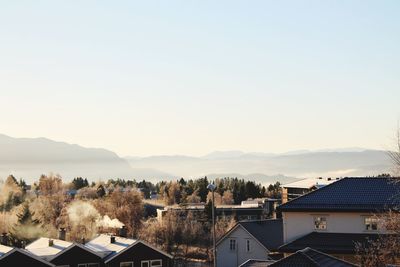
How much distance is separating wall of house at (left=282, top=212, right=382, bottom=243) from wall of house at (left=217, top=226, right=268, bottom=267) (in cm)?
1349

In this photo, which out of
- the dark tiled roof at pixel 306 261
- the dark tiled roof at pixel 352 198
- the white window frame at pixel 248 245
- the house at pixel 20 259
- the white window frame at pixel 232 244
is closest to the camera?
the dark tiled roof at pixel 306 261

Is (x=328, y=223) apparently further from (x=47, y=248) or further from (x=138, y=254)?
(x=47, y=248)

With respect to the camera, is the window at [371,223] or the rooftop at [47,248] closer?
the window at [371,223]

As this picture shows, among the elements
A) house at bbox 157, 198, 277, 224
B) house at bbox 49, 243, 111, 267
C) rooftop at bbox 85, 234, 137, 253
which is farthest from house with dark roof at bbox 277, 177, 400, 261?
house at bbox 157, 198, 277, 224

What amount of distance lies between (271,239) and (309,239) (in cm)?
1586

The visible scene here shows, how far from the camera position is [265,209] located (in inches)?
3558

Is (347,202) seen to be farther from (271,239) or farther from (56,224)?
(56,224)

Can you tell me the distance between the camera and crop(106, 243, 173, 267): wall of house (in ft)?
143

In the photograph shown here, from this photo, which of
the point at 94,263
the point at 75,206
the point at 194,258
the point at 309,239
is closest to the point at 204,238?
the point at 194,258

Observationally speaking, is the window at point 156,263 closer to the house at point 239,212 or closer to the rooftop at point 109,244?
the rooftop at point 109,244

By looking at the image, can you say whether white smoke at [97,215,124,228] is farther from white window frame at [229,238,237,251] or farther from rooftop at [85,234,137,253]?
rooftop at [85,234,137,253]

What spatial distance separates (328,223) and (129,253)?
15.6 m

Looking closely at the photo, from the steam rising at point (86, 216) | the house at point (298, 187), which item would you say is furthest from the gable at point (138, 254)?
the steam rising at point (86, 216)

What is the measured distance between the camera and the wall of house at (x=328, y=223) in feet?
120
